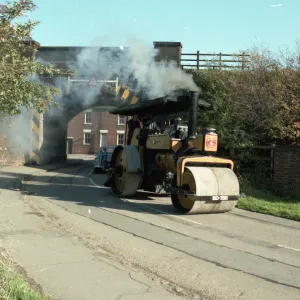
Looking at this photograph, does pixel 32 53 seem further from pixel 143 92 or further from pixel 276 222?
pixel 143 92

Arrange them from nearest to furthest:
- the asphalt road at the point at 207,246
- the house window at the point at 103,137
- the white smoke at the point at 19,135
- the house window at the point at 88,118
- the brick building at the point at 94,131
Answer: the asphalt road at the point at 207,246, the white smoke at the point at 19,135, the brick building at the point at 94,131, the house window at the point at 103,137, the house window at the point at 88,118

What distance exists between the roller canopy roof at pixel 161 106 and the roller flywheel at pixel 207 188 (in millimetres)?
2166

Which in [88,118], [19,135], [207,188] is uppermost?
[88,118]

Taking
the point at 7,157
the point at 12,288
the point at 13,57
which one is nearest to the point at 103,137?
the point at 7,157

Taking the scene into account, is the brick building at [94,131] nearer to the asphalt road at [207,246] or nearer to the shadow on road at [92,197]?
the shadow on road at [92,197]

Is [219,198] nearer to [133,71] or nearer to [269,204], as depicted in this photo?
[269,204]

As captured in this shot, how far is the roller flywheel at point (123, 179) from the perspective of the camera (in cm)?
1184

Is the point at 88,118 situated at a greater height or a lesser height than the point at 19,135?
greater

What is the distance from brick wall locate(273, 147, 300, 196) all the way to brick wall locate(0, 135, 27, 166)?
15481mm

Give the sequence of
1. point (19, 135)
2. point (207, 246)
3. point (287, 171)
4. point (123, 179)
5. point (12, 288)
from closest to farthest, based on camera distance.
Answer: point (12, 288) → point (207, 246) → point (123, 179) → point (287, 171) → point (19, 135)

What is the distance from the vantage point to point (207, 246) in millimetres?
6605

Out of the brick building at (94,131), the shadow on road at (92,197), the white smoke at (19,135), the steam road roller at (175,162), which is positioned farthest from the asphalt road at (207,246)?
the brick building at (94,131)

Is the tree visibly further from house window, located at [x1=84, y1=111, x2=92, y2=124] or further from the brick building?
house window, located at [x1=84, y1=111, x2=92, y2=124]

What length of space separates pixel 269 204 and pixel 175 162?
281cm
